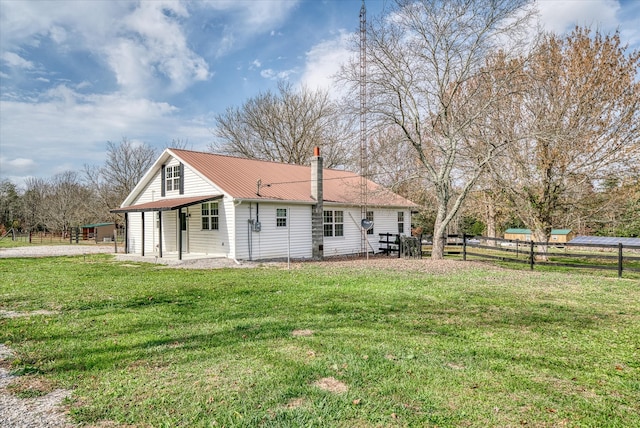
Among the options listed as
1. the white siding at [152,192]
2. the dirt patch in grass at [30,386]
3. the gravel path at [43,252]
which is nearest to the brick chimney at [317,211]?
the white siding at [152,192]

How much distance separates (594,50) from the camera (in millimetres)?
18078

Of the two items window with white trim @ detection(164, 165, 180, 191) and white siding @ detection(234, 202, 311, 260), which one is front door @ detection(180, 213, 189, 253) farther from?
white siding @ detection(234, 202, 311, 260)

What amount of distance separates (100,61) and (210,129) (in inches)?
724

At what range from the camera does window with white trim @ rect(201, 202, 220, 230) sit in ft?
54.6

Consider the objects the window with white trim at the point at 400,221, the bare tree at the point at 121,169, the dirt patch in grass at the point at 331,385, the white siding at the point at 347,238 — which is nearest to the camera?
the dirt patch in grass at the point at 331,385

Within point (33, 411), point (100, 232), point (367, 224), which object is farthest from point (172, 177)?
point (100, 232)

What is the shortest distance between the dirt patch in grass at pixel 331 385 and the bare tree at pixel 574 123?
1668 centimetres

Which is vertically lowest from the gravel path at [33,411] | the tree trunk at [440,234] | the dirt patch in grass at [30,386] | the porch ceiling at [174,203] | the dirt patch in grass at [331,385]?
the dirt patch in grass at [331,385]

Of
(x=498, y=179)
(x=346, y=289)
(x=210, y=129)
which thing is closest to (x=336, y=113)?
(x=498, y=179)

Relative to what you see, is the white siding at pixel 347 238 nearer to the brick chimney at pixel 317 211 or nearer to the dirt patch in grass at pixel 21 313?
the brick chimney at pixel 317 211

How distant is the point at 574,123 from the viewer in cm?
1745

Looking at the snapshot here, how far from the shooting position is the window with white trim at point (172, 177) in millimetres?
18422

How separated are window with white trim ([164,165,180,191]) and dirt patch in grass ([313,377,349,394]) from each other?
16.4 metres

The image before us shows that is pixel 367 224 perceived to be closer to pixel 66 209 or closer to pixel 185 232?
pixel 185 232
